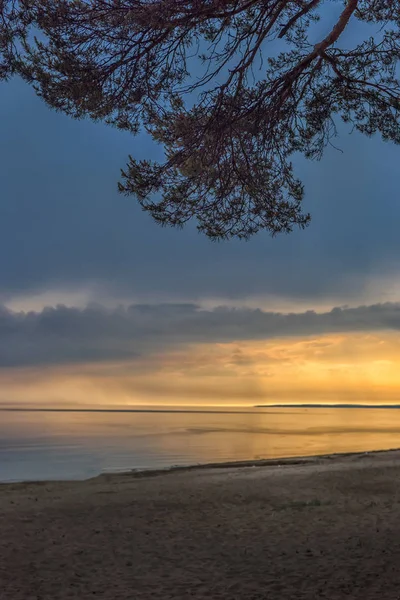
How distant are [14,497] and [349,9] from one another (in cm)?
1040

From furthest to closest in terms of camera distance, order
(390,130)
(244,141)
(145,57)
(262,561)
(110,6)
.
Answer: (390,130) < (244,141) < (145,57) < (110,6) < (262,561)

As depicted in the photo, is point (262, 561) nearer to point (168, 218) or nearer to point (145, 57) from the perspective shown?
point (168, 218)

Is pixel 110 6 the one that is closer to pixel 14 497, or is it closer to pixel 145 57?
pixel 145 57

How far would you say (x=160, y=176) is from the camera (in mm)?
10008

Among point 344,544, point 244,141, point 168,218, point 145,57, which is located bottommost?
point 344,544

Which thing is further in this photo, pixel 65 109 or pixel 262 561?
pixel 65 109

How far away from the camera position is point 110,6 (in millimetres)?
8320

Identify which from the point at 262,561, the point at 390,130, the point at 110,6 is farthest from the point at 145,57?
the point at 262,561

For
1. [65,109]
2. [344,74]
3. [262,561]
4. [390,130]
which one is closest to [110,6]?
[65,109]

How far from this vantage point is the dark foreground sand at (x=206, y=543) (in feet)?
17.6

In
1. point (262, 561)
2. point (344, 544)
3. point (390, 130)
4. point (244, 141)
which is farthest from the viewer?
point (390, 130)

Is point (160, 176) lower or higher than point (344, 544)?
higher

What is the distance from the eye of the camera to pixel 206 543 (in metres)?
7.00

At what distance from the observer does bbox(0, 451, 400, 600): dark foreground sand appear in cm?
535
